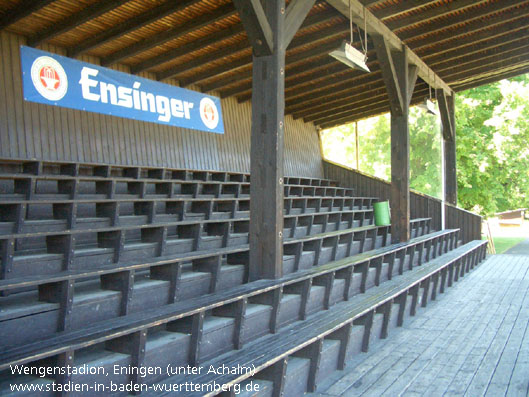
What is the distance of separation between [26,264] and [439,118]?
10.3m

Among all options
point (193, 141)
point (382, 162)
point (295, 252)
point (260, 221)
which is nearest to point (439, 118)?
point (382, 162)

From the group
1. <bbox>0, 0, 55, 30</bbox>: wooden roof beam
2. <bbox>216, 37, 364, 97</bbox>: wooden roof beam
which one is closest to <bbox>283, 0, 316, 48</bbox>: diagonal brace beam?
<bbox>0, 0, 55, 30</bbox>: wooden roof beam

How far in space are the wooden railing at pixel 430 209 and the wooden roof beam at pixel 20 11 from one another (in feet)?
28.4

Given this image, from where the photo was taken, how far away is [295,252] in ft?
17.0

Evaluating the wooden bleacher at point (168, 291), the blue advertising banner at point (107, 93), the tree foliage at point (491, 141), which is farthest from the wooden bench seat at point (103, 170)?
the tree foliage at point (491, 141)

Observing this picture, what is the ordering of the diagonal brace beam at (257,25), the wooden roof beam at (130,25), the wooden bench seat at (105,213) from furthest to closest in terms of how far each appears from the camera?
the wooden roof beam at (130,25), the wooden bench seat at (105,213), the diagonal brace beam at (257,25)

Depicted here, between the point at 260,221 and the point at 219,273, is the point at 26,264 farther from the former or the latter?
the point at 260,221

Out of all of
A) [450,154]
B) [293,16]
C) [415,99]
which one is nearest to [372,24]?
[293,16]

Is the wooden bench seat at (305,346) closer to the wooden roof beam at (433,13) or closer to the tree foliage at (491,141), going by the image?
the wooden roof beam at (433,13)

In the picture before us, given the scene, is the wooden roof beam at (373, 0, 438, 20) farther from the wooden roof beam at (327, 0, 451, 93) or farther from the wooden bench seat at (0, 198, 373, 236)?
the wooden bench seat at (0, 198, 373, 236)

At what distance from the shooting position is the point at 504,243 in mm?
16984

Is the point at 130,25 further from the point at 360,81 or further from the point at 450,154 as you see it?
the point at 450,154

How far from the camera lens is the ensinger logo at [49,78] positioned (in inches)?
251

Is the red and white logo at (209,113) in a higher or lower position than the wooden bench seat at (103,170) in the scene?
higher
